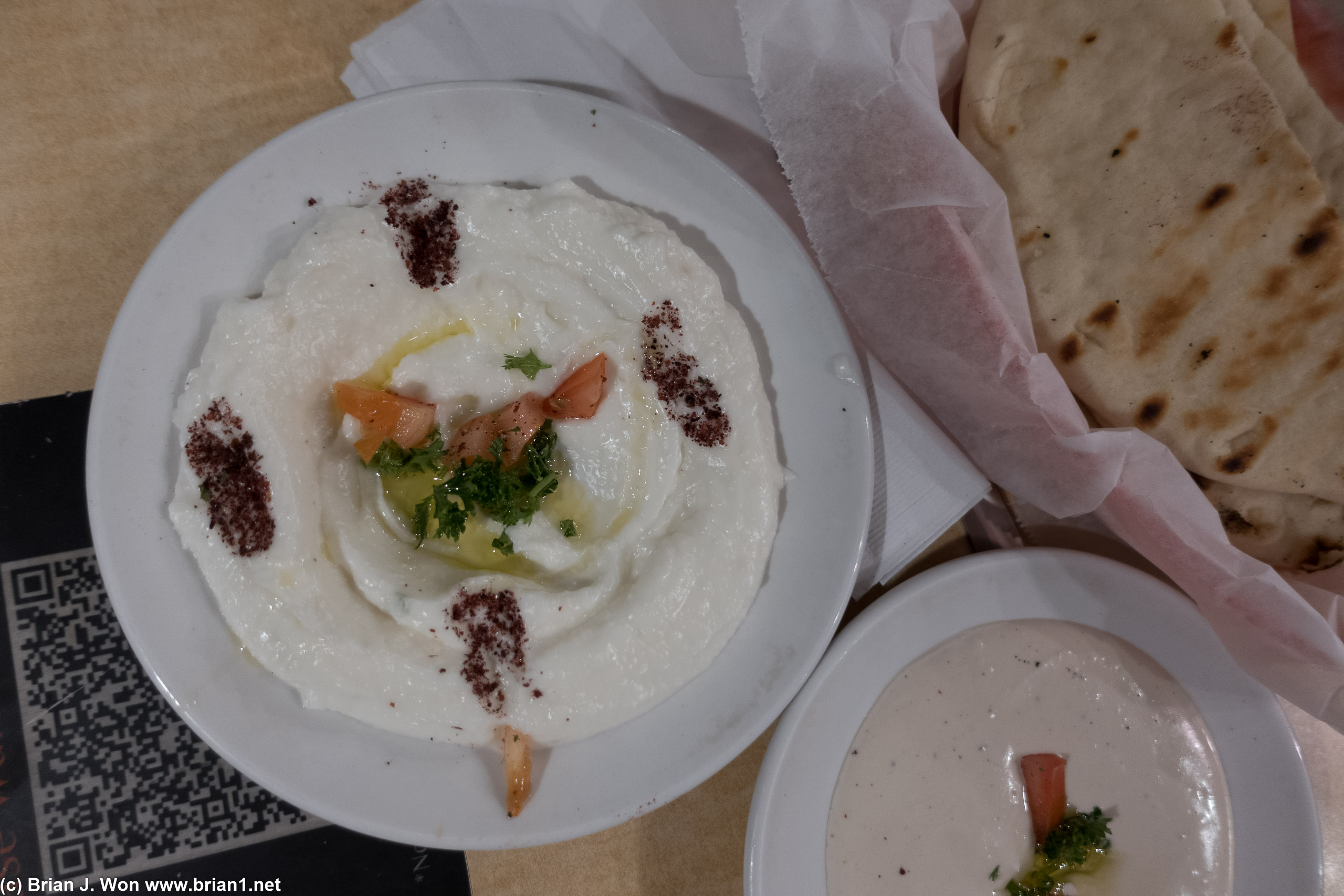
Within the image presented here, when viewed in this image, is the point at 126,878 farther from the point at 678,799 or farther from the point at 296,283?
the point at 296,283

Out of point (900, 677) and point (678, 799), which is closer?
point (900, 677)

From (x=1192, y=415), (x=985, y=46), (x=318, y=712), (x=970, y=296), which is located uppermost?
(x=985, y=46)

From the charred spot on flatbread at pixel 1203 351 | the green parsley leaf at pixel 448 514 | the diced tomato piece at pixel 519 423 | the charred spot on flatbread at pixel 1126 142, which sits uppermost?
the charred spot on flatbread at pixel 1126 142

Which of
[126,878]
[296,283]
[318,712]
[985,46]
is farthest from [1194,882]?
[126,878]

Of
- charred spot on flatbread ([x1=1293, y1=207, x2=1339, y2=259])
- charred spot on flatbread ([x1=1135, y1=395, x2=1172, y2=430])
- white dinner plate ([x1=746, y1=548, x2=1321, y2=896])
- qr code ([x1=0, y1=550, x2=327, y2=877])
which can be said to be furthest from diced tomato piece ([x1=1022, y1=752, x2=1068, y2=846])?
qr code ([x1=0, y1=550, x2=327, y2=877])

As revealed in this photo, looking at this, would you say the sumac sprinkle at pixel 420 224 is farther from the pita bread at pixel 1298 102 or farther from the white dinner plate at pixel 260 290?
A: the pita bread at pixel 1298 102

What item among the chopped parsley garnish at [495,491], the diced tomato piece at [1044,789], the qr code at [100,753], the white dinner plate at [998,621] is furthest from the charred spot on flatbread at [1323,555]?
the qr code at [100,753]
